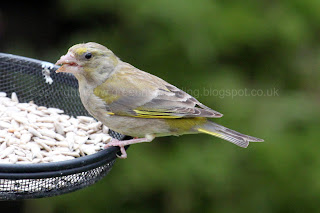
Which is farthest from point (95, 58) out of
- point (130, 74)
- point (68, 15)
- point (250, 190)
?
point (250, 190)

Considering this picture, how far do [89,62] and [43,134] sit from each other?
67cm

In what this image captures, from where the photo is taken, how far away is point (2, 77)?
4719mm

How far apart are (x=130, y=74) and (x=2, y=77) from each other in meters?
1.28

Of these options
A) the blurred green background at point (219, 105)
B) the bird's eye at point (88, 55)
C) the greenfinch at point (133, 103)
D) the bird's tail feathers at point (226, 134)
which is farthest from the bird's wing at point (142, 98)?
the blurred green background at point (219, 105)

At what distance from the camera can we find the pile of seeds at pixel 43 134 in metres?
3.60

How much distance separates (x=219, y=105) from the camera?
17.7 feet

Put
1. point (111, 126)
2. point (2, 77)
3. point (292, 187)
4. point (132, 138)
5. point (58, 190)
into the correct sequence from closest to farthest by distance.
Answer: point (58, 190)
point (111, 126)
point (132, 138)
point (2, 77)
point (292, 187)

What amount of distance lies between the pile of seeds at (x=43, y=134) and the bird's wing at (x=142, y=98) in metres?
0.30

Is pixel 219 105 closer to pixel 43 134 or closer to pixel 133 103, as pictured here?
pixel 133 103

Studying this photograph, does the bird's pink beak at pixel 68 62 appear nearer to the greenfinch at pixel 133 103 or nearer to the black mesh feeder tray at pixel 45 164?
the greenfinch at pixel 133 103

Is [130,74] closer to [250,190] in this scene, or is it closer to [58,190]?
[58,190]

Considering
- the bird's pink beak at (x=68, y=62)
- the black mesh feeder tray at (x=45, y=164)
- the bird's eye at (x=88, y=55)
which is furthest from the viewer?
the bird's eye at (x=88, y=55)

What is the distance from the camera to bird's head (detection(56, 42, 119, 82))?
157 inches

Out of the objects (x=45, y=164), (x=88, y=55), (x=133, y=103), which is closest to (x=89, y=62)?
(x=88, y=55)
